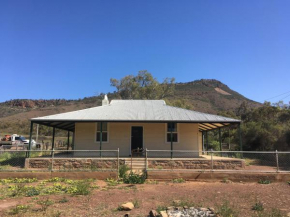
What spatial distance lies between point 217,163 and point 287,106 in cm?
2860

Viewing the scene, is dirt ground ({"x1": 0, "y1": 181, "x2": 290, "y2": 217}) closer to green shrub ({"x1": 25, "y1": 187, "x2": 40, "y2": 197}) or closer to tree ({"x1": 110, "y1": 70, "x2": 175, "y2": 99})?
green shrub ({"x1": 25, "y1": 187, "x2": 40, "y2": 197})

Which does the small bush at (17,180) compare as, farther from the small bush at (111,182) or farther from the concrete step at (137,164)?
the concrete step at (137,164)

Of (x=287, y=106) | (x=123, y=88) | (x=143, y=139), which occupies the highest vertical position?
(x=123, y=88)

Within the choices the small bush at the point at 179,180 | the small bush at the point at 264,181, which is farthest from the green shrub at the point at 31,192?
the small bush at the point at 264,181

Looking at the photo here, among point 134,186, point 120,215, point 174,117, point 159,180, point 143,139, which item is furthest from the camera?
point 143,139

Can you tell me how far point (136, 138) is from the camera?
14.7 meters

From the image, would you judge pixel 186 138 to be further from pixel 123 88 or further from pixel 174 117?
pixel 123 88

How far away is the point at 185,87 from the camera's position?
258ft

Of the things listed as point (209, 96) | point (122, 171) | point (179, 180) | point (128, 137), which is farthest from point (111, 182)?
point (209, 96)

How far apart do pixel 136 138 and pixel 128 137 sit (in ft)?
1.68

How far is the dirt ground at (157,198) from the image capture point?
618 centimetres

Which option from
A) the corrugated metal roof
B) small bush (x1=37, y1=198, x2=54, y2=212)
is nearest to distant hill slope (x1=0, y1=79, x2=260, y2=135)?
the corrugated metal roof

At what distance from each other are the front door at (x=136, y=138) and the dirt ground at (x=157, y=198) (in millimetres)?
4788

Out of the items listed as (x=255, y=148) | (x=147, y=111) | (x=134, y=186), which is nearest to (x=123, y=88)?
(x=255, y=148)
